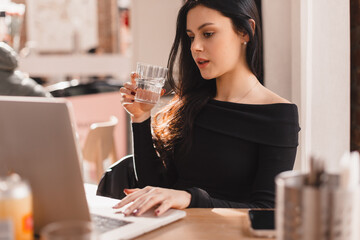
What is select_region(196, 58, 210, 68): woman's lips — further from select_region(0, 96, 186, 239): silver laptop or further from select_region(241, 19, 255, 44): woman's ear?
select_region(0, 96, 186, 239): silver laptop

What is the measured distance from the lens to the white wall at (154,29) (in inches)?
107

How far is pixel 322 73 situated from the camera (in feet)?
6.20

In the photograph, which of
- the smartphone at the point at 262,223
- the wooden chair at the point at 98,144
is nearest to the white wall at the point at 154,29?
the wooden chair at the point at 98,144

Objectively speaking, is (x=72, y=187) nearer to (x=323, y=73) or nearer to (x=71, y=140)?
(x=71, y=140)

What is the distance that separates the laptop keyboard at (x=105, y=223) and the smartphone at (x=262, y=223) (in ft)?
0.89

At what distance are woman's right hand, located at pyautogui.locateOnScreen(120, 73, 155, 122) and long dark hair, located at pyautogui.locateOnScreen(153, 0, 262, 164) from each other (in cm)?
13

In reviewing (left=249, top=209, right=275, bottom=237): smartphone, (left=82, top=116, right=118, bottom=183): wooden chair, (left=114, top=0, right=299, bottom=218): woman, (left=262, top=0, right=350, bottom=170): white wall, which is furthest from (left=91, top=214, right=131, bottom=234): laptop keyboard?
(left=82, top=116, right=118, bottom=183): wooden chair

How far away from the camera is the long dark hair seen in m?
1.70

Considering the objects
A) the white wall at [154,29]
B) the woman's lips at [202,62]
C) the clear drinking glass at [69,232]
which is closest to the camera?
the clear drinking glass at [69,232]

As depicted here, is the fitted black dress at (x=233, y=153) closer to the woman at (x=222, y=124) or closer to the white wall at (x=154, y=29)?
the woman at (x=222, y=124)

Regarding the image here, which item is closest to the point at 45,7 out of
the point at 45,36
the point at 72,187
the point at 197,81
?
the point at 45,36

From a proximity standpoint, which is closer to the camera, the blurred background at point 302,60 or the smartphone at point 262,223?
the smartphone at point 262,223

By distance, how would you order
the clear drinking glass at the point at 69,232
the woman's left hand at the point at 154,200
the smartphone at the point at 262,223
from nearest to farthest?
the clear drinking glass at the point at 69,232 < the smartphone at the point at 262,223 < the woman's left hand at the point at 154,200

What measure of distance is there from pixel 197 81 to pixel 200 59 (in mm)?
217
